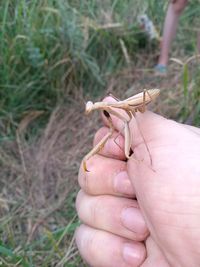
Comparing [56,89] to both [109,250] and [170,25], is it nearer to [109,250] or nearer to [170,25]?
[170,25]

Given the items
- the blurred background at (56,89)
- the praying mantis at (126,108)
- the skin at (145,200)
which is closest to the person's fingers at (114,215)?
the skin at (145,200)

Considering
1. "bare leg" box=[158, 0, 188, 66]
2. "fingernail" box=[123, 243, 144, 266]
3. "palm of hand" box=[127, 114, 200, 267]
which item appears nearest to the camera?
"palm of hand" box=[127, 114, 200, 267]

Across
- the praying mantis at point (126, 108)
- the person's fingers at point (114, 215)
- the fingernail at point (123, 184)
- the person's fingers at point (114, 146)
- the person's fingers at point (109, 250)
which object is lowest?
the person's fingers at point (109, 250)

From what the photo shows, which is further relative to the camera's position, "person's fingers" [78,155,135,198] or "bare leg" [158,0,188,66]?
"bare leg" [158,0,188,66]

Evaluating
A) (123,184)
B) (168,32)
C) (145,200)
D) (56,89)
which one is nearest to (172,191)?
(145,200)

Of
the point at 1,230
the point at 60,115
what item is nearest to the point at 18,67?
the point at 60,115

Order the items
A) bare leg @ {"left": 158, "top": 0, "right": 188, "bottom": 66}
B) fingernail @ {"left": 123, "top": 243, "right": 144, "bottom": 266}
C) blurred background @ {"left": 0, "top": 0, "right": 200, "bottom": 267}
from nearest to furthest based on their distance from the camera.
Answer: fingernail @ {"left": 123, "top": 243, "right": 144, "bottom": 266} < blurred background @ {"left": 0, "top": 0, "right": 200, "bottom": 267} < bare leg @ {"left": 158, "top": 0, "right": 188, "bottom": 66}

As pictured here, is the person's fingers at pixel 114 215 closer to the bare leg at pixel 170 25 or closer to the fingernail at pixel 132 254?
the fingernail at pixel 132 254

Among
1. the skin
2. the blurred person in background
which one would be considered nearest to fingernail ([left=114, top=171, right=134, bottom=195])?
the skin

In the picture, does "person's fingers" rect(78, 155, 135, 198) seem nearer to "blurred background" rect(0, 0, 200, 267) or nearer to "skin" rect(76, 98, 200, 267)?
"skin" rect(76, 98, 200, 267)
